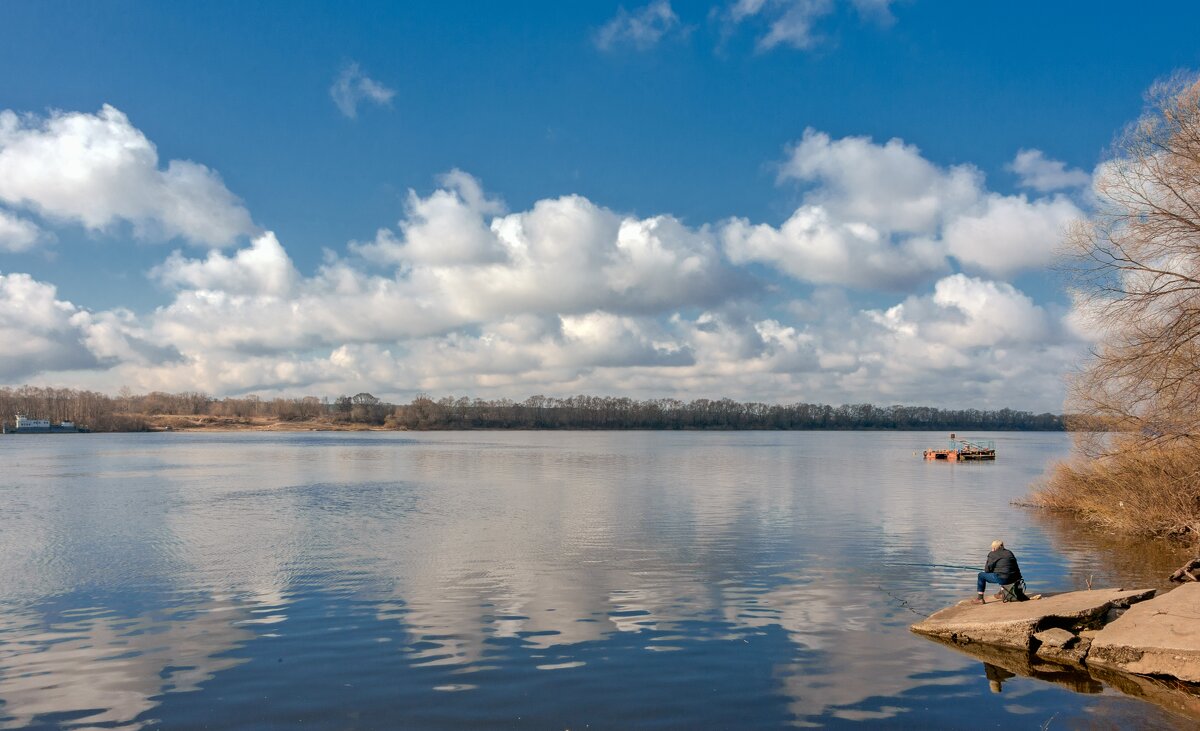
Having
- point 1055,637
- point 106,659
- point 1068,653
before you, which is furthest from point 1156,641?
point 106,659

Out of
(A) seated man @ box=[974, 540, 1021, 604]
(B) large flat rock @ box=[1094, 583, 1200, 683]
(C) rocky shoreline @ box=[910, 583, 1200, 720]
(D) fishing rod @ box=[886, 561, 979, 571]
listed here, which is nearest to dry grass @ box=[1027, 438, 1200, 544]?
(D) fishing rod @ box=[886, 561, 979, 571]

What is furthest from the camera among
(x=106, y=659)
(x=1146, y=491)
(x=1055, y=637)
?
(x=1146, y=491)

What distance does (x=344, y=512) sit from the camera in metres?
42.0

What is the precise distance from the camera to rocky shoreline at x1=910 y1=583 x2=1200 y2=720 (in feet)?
50.0

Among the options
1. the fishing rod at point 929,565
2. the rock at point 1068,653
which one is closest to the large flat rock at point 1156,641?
the rock at point 1068,653

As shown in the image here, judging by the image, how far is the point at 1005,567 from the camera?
19625 mm

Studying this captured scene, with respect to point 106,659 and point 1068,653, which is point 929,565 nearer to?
point 1068,653

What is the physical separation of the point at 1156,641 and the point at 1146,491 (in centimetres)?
2196

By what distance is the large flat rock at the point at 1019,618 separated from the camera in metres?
17.6

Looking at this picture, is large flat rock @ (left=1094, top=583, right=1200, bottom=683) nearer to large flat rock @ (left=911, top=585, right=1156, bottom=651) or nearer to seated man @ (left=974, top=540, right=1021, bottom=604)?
large flat rock @ (left=911, top=585, right=1156, bottom=651)

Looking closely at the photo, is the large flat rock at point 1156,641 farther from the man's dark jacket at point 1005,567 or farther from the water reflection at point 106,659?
the water reflection at point 106,659

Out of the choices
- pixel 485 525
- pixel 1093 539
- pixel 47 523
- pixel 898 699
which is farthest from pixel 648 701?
pixel 47 523

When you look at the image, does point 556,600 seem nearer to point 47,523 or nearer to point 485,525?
point 485,525

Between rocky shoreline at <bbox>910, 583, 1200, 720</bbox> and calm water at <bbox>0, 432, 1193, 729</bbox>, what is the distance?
0.84 meters
